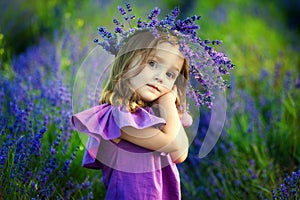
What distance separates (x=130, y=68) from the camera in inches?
81.3

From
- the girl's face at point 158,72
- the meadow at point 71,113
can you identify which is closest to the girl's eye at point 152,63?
the girl's face at point 158,72

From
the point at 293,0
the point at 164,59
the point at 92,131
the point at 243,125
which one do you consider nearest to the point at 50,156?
the point at 92,131

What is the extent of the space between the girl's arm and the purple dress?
0.12ft

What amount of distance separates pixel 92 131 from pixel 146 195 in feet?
1.16

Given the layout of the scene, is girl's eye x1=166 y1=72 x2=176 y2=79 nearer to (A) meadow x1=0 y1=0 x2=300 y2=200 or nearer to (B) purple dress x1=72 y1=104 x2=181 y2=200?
(B) purple dress x1=72 y1=104 x2=181 y2=200

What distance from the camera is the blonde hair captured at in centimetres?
204

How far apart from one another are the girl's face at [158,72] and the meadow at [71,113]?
0.53 metres

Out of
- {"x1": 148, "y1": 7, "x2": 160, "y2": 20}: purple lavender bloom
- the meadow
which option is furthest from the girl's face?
the meadow

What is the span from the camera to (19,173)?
2.31 meters

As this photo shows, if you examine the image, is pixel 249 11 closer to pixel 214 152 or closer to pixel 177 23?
pixel 214 152

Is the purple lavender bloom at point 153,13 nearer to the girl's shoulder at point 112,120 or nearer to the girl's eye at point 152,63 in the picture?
the girl's eye at point 152,63

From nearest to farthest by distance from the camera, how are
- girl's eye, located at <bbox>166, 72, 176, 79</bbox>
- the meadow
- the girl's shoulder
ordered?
the girl's shoulder, girl's eye, located at <bbox>166, 72, 176, 79</bbox>, the meadow

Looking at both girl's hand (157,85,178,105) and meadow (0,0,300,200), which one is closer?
girl's hand (157,85,178,105)

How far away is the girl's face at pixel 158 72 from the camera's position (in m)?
2.03
